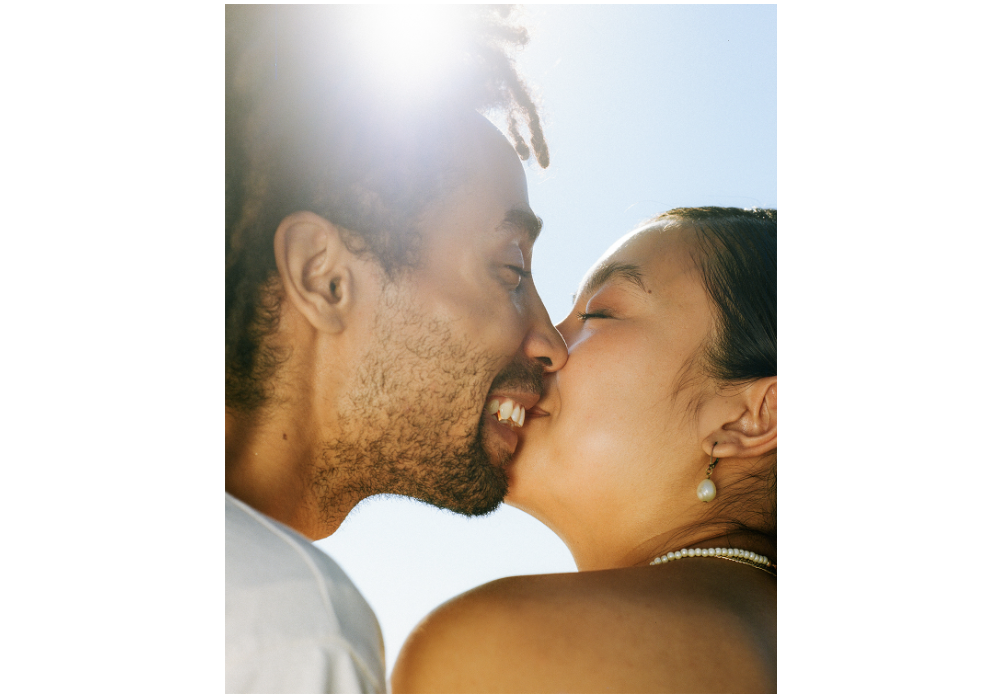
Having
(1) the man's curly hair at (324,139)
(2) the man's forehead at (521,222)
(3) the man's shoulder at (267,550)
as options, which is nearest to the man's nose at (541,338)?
(2) the man's forehead at (521,222)

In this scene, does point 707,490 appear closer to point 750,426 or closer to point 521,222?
point 750,426

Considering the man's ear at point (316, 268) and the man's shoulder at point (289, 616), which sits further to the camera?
the man's ear at point (316, 268)

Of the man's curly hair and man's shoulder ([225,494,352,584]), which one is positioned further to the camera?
the man's curly hair

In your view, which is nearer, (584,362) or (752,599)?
(752,599)

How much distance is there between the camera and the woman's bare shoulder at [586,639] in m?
1.17

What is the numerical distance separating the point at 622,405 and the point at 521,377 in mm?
193

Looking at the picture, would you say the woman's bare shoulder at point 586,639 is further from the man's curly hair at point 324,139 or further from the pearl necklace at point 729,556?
the man's curly hair at point 324,139

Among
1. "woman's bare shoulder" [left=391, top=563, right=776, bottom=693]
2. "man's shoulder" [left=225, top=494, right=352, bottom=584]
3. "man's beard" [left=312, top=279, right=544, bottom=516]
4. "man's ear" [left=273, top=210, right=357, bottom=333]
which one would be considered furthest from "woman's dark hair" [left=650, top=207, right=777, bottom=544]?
"man's shoulder" [left=225, top=494, right=352, bottom=584]

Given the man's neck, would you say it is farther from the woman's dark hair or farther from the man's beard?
the woman's dark hair

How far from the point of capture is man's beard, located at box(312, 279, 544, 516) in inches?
53.7
